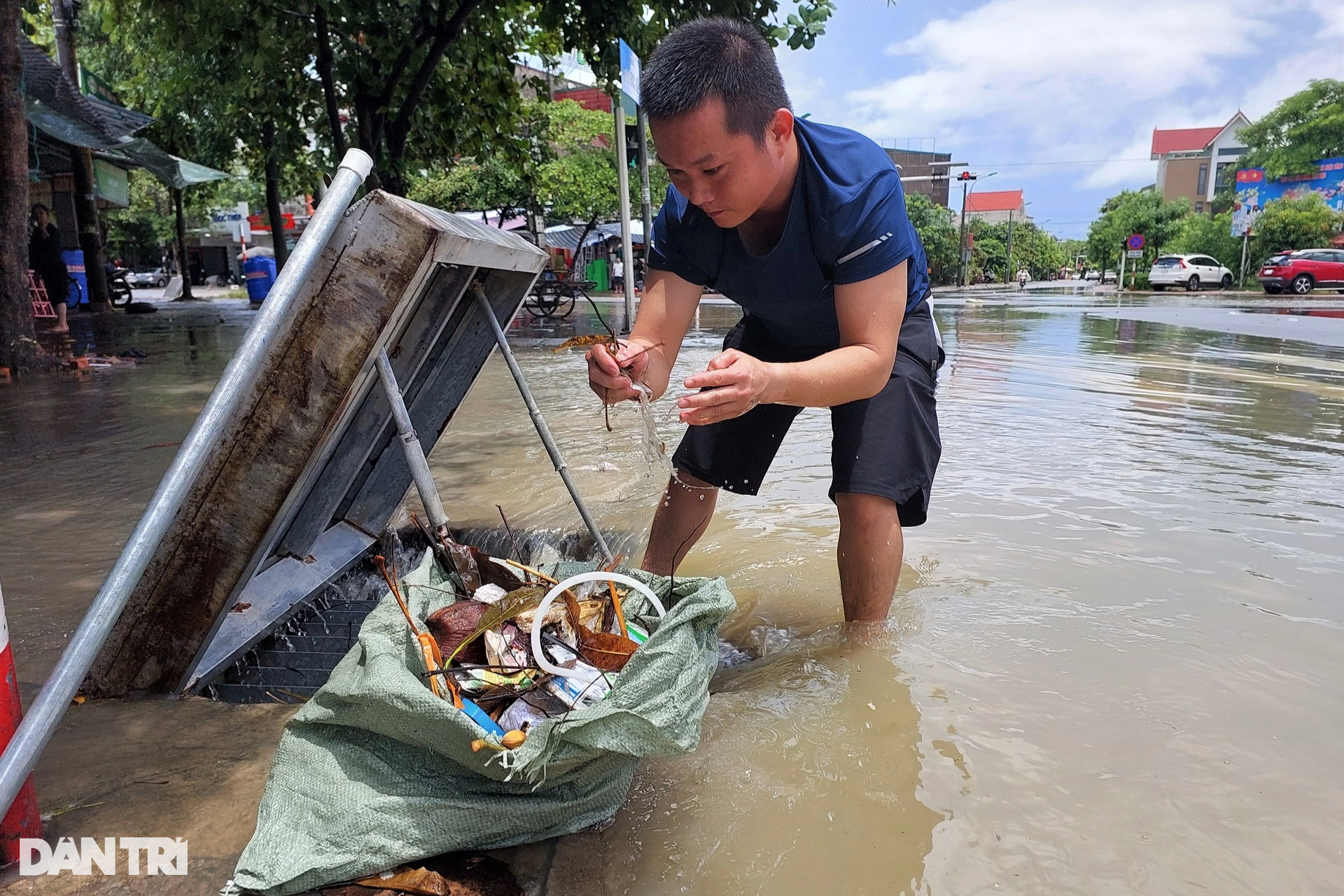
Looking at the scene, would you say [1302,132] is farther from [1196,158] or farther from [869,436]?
[869,436]

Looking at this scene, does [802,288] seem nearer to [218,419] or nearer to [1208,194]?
[218,419]

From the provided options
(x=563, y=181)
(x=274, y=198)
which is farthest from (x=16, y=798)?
(x=563, y=181)

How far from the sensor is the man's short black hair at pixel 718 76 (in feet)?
6.03

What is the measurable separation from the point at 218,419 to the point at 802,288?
4.55 ft

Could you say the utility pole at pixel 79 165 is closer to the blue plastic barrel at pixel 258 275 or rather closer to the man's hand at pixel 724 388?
the blue plastic barrel at pixel 258 275

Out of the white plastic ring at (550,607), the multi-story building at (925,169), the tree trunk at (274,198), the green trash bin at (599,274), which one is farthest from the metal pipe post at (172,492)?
the multi-story building at (925,169)

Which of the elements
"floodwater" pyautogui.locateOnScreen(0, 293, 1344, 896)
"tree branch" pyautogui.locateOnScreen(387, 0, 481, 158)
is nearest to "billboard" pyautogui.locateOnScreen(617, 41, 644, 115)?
"tree branch" pyautogui.locateOnScreen(387, 0, 481, 158)

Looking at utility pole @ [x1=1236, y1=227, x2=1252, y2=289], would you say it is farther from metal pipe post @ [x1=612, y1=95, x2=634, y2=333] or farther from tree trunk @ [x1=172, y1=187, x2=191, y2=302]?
tree trunk @ [x1=172, y1=187, x2=191, y2=302]

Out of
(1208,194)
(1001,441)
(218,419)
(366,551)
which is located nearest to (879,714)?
(218,419)

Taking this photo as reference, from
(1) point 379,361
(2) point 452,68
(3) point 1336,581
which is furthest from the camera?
(2) point 452,68

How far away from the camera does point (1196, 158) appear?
229 feet

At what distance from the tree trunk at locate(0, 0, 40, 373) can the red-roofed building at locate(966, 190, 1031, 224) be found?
106m

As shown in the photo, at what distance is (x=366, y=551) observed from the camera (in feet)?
10.2

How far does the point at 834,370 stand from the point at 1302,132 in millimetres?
47688
